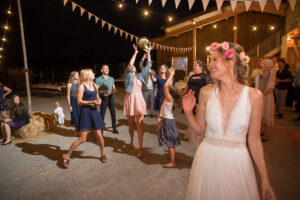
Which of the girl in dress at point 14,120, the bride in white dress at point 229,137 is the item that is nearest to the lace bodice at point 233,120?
the bride in white dress at point 229,137

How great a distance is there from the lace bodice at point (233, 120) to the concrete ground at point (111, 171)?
1.60 metres

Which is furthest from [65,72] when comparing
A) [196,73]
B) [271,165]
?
[271,165]

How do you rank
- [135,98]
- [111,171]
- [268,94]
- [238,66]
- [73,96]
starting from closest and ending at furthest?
[238,66]
[111,171]
[135,98]
[268,94]
[73,96]

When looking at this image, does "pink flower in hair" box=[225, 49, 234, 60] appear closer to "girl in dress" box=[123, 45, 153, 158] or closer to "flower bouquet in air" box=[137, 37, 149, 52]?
"girl in dress" box=[123, 45, 153, 158]

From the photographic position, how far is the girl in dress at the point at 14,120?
519 centimetres

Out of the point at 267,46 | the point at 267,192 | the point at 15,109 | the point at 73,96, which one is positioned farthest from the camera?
the point at 267,46

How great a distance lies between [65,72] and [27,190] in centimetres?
2240

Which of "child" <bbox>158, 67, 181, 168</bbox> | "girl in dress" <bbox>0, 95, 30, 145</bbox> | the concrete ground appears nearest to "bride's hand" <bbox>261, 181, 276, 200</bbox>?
the concrete ground

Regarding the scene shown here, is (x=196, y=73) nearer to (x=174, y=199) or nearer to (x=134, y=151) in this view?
(x=134, y=151)

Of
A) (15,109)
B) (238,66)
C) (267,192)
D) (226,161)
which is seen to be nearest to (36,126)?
(15,109)

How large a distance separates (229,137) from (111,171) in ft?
8.62

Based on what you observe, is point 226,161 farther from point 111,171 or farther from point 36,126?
point 36,126

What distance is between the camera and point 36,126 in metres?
5.75

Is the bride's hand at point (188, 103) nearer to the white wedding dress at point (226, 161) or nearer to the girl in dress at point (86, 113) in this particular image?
the white wedding dress at point (226, 161)
